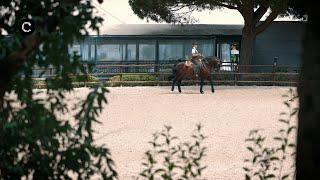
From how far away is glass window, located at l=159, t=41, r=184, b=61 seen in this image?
2999cm

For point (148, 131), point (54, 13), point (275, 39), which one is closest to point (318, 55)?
point (54, 13)

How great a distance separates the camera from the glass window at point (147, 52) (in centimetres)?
2975

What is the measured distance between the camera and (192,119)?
13.5m

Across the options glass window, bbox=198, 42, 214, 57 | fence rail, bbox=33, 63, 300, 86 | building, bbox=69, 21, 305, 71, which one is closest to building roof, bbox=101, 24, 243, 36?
building, bbox=69, 21, 305, 71

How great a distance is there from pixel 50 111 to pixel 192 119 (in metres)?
10.6

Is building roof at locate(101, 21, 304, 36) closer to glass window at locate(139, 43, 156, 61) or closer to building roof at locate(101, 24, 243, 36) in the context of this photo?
building roof at locate(101, 24, 243, 36)

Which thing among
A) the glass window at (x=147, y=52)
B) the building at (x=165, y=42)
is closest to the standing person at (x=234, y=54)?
the building at (x=165, y=42)

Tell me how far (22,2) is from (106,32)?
2654 cm

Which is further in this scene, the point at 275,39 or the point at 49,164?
the point at 275,39

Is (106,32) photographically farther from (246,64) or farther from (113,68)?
(246,64)

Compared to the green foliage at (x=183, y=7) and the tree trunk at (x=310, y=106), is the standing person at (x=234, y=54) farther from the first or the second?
the tree trunk at (x=310, y=106)

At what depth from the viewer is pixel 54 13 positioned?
282 centimetres

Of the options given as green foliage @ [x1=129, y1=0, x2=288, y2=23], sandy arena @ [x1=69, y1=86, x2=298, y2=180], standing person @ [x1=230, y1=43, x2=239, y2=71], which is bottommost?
sandy arena @ [x1=69, y1=86, x2=298, y2=180]

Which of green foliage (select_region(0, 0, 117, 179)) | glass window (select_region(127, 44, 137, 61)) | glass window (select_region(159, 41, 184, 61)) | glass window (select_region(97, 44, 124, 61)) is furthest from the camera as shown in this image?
glass window (select_region(159, 41, 184, 61))
